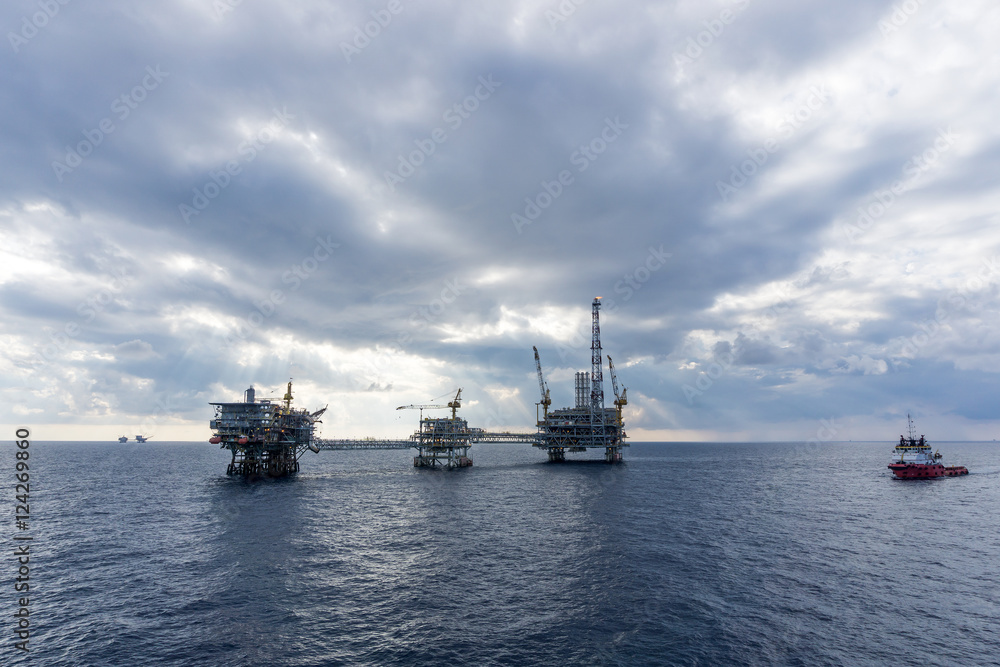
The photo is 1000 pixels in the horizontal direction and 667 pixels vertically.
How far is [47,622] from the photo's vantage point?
1522 inches

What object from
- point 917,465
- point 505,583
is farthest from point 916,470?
point 505,583

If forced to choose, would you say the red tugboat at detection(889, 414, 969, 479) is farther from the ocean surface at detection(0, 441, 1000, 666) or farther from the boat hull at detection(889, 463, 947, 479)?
the ocean surface at detection(0, 441, 1000, 666)

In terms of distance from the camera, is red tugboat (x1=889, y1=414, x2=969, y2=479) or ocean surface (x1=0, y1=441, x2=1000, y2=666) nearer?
ocean surface (x1=0, y1=441, x2=1000, y2=666)

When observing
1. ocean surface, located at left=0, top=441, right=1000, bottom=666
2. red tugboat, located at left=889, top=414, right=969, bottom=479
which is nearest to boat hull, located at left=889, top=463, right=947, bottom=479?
red tugboat, located at left=889, top=414, right=969, bottom=479

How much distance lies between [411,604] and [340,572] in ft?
43.4

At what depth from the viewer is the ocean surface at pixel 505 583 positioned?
3394 cm

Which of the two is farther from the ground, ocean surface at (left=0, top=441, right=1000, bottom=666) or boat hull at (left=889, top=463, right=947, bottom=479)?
ocean surface at (left=0, top=441, right=1000, bottom=666)

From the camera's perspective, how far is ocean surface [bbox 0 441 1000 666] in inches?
1336

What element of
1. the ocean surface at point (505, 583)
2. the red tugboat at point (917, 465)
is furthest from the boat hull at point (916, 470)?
the ocean surface at point (505, 583)

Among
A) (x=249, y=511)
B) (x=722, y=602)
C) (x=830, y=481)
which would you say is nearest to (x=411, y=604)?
(x=722, y=602)

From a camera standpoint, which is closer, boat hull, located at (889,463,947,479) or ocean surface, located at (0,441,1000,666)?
ocean surface, located at (0,441,1000,666)

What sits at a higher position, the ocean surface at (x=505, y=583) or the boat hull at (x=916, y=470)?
the ocean surface at (x=505, y=583)

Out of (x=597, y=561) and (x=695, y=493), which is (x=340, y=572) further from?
(x=695, y=493)

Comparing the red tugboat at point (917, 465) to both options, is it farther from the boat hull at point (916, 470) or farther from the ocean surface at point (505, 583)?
the ocean surface at point (505, 583)
